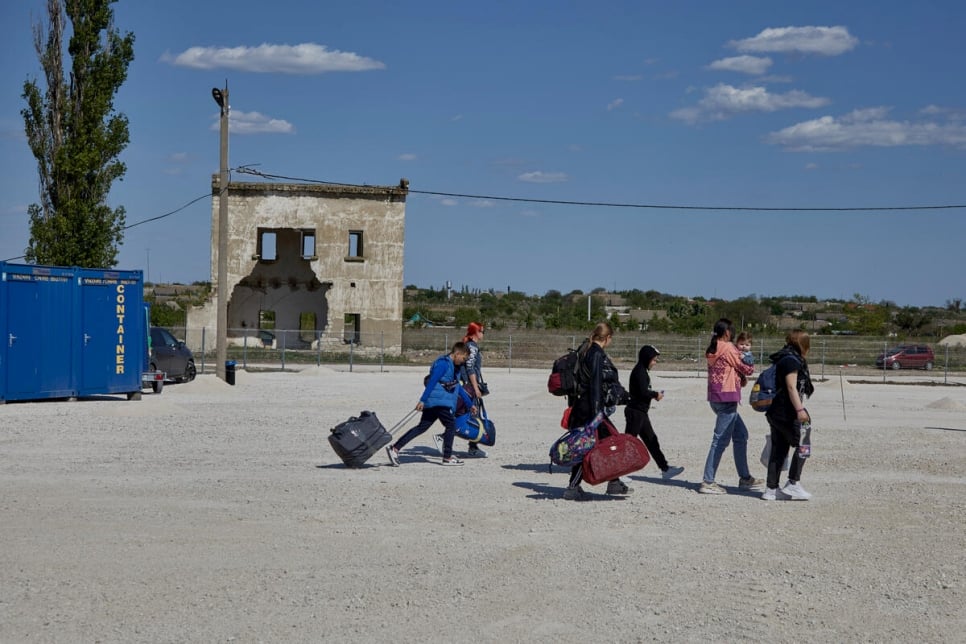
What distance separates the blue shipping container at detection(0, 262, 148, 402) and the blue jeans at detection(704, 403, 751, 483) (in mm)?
14646

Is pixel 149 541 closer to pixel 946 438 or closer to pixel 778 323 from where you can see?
→ pixel 946 438

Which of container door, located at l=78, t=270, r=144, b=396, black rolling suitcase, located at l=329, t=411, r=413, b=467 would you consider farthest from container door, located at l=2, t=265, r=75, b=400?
black rolling suitcase, located at l=329, t=411, r=413, b=467

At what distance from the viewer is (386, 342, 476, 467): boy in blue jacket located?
13430mm

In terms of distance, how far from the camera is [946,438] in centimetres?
1848

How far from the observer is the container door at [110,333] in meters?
23.0

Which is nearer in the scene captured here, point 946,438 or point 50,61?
point 946,438

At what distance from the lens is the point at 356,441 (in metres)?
13.2

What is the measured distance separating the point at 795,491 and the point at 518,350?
40.9 m

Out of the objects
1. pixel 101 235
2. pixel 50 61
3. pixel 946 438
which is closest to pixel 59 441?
pixel 946 438

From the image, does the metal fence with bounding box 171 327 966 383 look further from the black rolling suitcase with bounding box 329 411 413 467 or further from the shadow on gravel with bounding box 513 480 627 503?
the shadow on gravel with bounding box 513 480 627 503

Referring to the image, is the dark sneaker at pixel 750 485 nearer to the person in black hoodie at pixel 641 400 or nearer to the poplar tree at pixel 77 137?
the person in black hoodie at pixel 641 400

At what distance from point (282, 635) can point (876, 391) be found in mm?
30982

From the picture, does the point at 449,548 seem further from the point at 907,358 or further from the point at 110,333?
the point at 907,358

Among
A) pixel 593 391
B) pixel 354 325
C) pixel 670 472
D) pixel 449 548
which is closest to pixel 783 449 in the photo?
pixel 670 472
